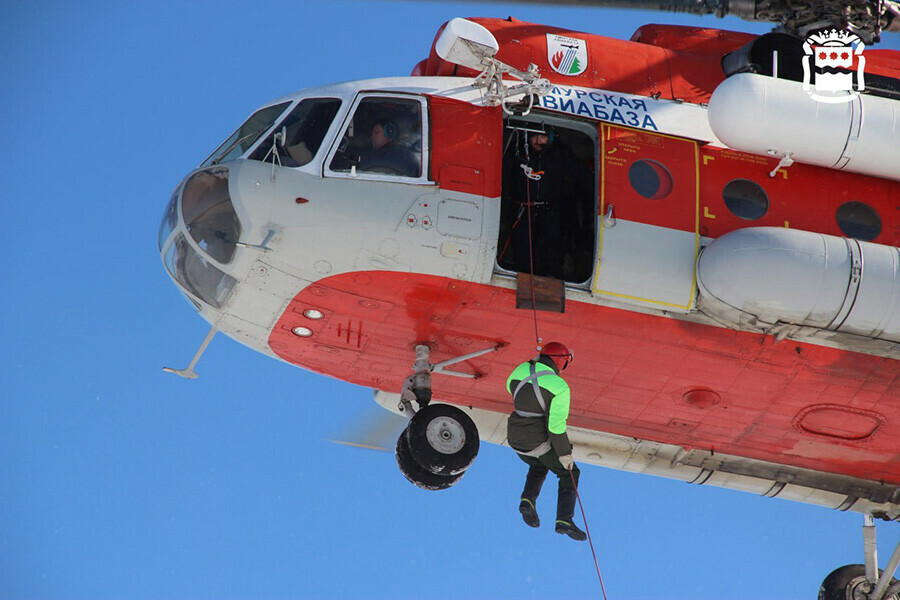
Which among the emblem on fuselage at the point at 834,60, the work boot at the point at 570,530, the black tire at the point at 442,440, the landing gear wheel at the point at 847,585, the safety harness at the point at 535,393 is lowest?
the black tire at the point at 442,440

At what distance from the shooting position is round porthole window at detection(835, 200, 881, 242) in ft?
39.6

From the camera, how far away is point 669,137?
39.3 feet

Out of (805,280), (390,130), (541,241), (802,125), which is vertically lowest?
(390,130)

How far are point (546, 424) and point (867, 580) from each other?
5.14m

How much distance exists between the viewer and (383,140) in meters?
11.5

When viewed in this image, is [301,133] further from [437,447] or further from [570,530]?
[570,530]

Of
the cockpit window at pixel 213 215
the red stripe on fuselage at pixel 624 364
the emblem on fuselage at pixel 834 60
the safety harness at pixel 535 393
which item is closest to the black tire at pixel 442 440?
the safety harness at pixel 535 393

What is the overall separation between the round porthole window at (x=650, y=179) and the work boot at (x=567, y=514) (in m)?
2.75

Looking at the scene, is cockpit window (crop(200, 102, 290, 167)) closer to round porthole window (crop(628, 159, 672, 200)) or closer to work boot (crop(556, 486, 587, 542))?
round porthole window (crop(628, 159, 672, 200))

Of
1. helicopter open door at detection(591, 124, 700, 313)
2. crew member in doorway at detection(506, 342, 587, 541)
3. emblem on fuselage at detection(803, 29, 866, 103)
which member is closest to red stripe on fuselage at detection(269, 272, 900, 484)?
helicopter open door at detection(591, 124, 700, 313)

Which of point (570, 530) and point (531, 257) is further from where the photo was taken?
point (570, 530)

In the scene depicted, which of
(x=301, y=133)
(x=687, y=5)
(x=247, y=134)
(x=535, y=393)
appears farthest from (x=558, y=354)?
(x=687, y=5)

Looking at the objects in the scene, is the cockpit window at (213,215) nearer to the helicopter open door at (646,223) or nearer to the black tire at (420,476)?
the black tire at (420,476)

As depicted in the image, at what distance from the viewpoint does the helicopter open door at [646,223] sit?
11367 millimetres
